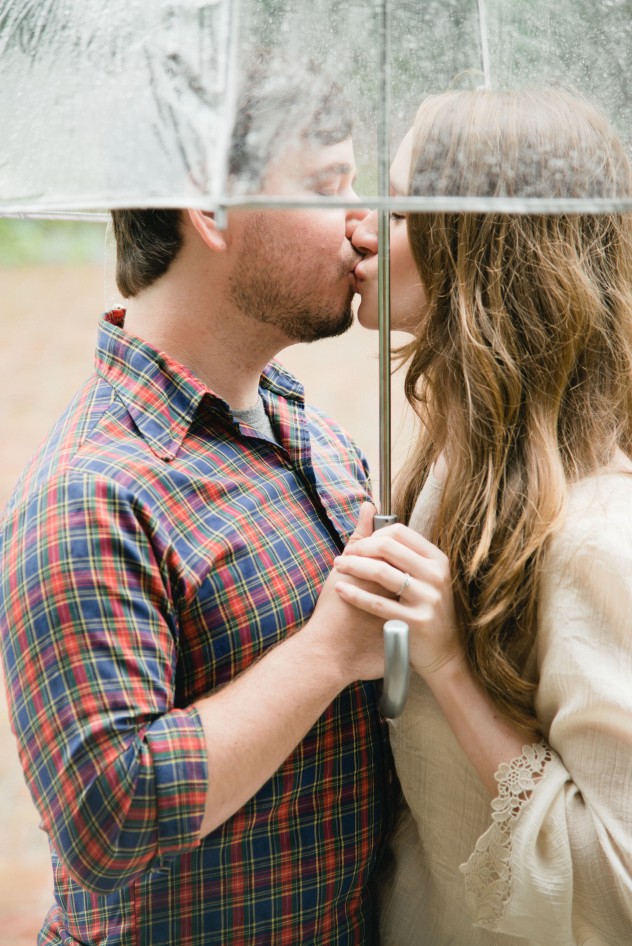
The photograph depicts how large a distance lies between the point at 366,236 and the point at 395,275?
9 centimetres

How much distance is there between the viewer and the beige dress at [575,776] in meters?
1.53

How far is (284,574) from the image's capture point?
1.72 meters

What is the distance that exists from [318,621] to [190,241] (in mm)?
771

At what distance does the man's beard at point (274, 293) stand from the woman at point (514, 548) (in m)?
0.11

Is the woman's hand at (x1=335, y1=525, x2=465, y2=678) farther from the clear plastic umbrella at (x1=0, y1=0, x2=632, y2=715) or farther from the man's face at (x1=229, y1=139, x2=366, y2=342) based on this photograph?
the man's face at (x1=229, y1=139, x2=366, y2=342)

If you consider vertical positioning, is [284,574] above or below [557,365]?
below

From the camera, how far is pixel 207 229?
72.0 inches

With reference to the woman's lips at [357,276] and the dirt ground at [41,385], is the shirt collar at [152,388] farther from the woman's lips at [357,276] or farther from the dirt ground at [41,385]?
the dirt ground at [41,385]

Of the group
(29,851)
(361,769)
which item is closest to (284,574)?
(361,769)

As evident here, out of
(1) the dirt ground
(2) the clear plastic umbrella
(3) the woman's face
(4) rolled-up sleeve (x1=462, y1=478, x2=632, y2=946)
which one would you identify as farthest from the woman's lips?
(1) the dirt ground

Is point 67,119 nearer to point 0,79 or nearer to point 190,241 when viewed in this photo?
point 0,79

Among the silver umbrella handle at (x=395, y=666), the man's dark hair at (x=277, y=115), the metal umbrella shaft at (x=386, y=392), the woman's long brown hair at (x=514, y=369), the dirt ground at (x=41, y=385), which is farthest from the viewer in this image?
the dirt ground at (x=41, y=385)

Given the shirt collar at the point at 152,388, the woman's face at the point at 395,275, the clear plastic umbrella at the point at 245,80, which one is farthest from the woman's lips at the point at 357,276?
→ the clear plastic umbrella at the point at 245,80

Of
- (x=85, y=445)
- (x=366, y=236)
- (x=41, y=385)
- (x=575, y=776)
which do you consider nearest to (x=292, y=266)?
(x=366, y=236)
